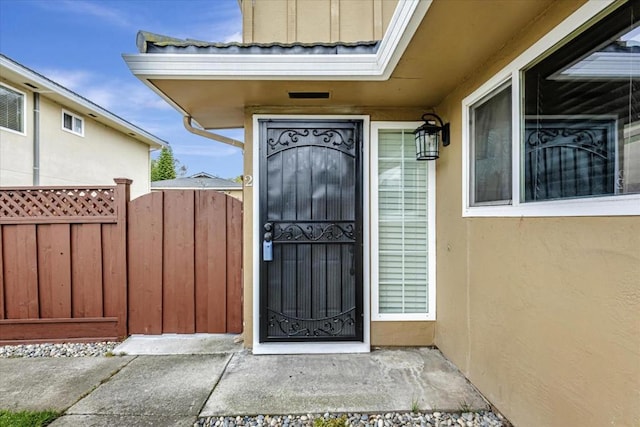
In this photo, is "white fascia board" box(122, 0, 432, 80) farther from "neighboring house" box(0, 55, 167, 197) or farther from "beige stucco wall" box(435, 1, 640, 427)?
"neighboring house" box(0, 55, 167, 197)

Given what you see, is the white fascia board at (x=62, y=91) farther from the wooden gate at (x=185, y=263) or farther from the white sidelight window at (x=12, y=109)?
the wooden gate at (x=185, y=263)

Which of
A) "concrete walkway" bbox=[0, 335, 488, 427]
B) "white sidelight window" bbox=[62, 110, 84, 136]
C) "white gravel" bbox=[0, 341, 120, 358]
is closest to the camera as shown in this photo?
"concrete walkway" bbox=[0, 335, 488, 427]

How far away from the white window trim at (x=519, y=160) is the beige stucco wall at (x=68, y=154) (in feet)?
30.6

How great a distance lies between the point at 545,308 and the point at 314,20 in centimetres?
421

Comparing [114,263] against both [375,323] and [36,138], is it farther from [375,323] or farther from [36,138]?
[36,138]

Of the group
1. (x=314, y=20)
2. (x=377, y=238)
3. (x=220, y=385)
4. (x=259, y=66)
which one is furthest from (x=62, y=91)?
(x=377, y=238)

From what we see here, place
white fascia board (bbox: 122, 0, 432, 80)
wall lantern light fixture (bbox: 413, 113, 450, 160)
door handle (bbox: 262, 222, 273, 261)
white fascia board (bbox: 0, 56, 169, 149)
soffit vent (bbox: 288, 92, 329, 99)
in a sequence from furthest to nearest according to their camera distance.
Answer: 1. white fascia board (bbox: 0, 56, 169, 149)
2. door handle (bbox: 262, 222, 273, 261)
3. wall lantern light fixture (bbox: 413, 113, 450, 160)
4. soffit vent (bbox: 288, 92, 329, 99)
5. white fascia board (bbox: 122, 0, 432, 80)

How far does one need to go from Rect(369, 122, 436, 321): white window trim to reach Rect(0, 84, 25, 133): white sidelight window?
858 cm

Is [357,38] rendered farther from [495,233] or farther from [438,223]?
[495,233]

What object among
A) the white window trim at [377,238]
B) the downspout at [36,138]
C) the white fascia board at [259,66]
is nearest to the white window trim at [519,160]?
the white window trim at [377,238]

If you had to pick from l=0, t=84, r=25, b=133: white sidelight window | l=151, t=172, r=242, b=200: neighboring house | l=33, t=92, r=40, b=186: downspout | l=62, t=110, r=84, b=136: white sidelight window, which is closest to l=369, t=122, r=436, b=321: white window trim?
l=0, t=84, r=25, b=133: white sidelight window

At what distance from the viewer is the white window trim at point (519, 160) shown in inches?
62.7

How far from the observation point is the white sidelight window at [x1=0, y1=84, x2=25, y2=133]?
23.6 feet

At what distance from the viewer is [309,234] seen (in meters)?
3.62
